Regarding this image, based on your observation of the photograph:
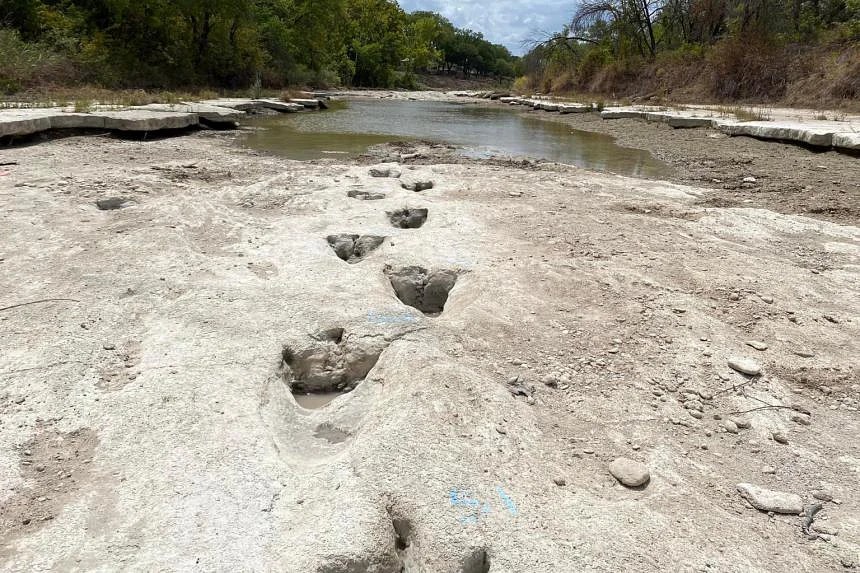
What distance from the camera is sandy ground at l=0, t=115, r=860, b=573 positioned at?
1.67m

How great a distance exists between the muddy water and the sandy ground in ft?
14.6

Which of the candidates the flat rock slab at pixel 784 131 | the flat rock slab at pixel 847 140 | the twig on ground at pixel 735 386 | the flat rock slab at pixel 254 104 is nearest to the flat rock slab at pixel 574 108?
the flat rock slab at pixel 784 131

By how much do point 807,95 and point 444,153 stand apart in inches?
435

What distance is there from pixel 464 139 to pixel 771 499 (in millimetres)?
10634

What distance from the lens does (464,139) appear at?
38.7 ft

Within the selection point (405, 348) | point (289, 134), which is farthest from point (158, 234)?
point (289, 134)

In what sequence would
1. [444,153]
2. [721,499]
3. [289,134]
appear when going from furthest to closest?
1. [289,134]
2. [444,153]
3. [721,499]

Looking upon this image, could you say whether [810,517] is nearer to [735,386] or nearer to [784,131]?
[735,386]

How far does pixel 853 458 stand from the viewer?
216cm

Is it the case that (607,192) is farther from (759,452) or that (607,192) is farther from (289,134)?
(289,134)

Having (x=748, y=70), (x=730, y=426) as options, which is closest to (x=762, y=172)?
(x=730, y=426)

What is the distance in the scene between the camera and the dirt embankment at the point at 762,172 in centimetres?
566

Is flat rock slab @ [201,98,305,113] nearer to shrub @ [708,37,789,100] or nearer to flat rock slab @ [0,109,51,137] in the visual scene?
flat rock slab @ [0,109,51,137]

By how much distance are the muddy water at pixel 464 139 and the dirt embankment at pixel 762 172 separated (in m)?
0.57
